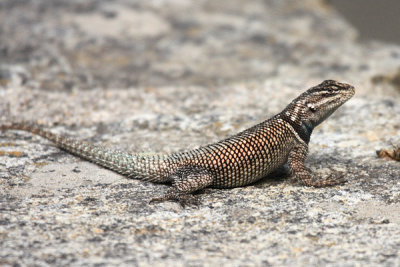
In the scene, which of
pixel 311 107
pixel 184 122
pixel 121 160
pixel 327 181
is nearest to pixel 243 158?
pixel 327 181

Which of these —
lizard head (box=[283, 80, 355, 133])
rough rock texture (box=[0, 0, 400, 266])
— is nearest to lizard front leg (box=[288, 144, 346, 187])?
rough rock texture (box=[0, 0, 400, 266])

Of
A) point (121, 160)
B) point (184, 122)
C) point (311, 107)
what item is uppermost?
point (311, 107)

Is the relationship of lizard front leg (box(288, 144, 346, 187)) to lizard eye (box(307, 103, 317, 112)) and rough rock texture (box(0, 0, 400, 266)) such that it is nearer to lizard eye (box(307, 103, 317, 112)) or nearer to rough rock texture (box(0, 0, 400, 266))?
rough rock texture (box(0, 0, 400, 266))

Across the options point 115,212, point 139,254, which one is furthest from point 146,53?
point 139,254

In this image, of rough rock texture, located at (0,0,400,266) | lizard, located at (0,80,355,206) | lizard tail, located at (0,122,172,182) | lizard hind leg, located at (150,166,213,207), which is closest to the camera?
rough rock texture, located at (0,0,400,266)

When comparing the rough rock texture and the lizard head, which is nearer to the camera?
the rough rock texture

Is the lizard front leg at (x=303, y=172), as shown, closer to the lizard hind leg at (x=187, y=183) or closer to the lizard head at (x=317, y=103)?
the lizard head at (x=317, y=103)

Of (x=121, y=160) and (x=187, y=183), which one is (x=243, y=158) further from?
(x=121, y=160)
